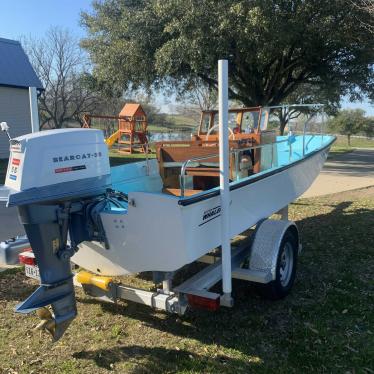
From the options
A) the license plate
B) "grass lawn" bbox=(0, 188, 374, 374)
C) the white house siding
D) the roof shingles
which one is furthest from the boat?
the roof shingles

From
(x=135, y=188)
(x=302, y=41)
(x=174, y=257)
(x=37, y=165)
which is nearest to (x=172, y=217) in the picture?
(x=174, y=257)

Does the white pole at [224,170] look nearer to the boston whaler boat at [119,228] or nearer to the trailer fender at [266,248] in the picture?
the boston whaler boat at [119,228]

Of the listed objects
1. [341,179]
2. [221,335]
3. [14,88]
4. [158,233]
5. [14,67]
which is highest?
[14,67]

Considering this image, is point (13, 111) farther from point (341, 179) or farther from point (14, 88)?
point (341, 179)

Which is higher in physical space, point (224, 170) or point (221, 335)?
point (224, 170)

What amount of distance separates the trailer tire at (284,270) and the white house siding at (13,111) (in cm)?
1705

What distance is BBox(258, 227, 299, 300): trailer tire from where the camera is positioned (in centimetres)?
417

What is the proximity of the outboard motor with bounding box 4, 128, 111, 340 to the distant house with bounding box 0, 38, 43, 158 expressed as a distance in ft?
56.7

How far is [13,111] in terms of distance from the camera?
1958 centimetres

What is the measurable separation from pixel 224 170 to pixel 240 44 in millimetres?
10311

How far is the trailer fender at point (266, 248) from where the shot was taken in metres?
4.05

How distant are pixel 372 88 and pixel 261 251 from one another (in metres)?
13.4

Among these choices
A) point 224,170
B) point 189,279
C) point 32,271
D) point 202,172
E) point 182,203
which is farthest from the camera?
point 202,172

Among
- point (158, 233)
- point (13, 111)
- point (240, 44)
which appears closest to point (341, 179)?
point (240, 44)
